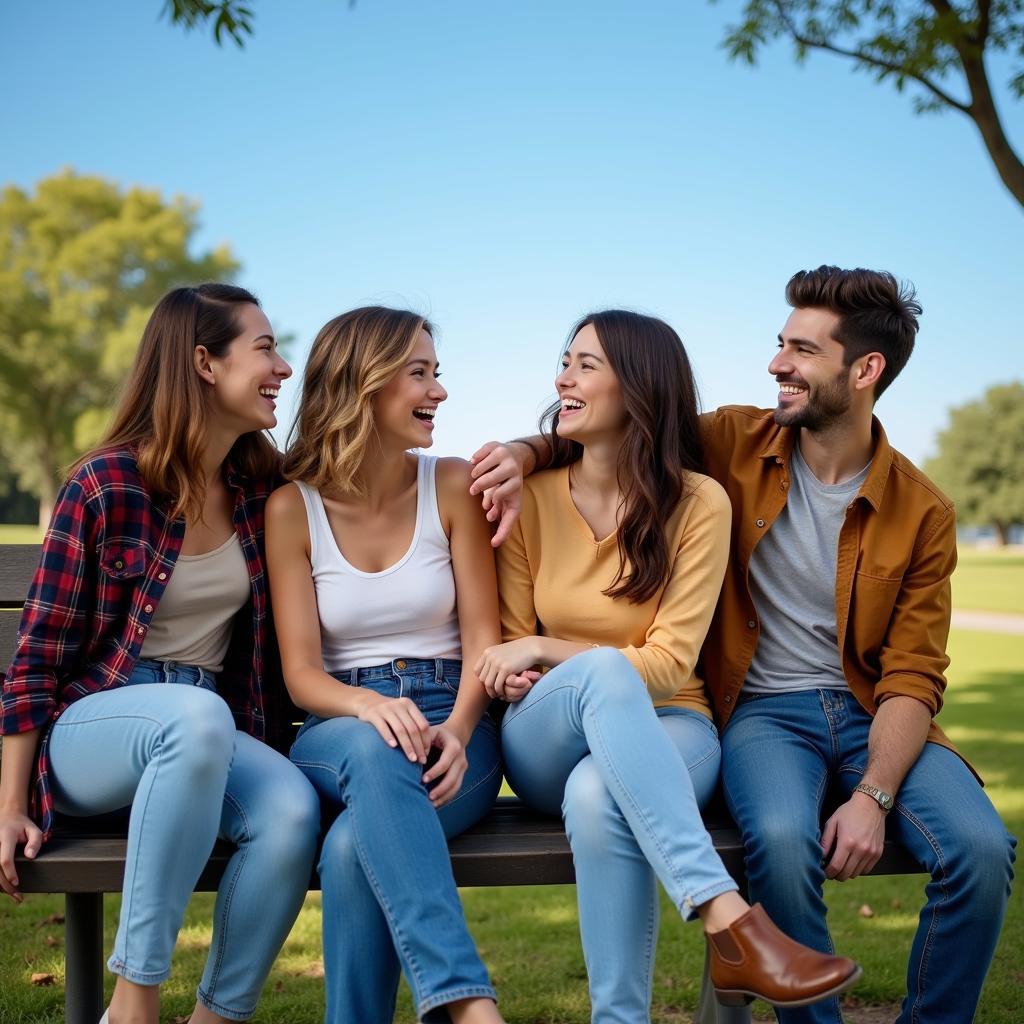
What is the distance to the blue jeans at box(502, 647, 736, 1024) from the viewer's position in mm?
2492

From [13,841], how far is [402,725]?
2.95ft

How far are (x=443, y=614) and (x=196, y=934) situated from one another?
210 cm

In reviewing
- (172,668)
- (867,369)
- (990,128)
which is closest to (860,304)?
(867,369)

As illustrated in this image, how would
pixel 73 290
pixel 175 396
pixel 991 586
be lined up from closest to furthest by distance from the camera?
pixel 175 396, pixel 991 586, pixel 73 290

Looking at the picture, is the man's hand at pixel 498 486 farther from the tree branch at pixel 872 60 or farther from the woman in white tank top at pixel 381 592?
the tree branch at pixel 872 60

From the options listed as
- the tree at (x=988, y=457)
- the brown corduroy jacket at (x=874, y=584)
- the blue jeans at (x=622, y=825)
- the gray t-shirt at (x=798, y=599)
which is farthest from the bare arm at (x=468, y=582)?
the tree at (x=988, y=457)

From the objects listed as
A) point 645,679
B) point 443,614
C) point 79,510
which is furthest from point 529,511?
point 79,510

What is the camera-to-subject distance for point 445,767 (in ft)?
8.98

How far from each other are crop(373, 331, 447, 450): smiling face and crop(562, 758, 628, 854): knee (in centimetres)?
106

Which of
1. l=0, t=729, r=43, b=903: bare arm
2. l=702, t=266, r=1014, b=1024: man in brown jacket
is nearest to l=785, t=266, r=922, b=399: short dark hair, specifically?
l=702, t=266, r=1014, b=1024: man in brown jacket

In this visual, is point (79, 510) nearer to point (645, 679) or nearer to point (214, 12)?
point (645, 679)

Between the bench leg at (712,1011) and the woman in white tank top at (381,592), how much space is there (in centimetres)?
79

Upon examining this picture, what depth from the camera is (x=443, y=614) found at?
10.4 ft

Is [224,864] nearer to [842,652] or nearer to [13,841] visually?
[13,841]
